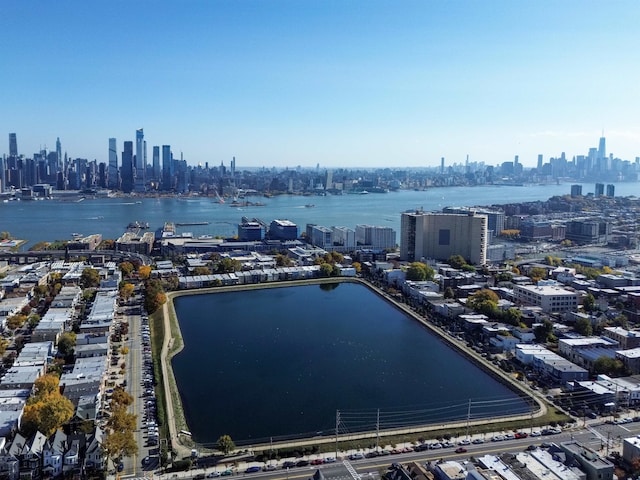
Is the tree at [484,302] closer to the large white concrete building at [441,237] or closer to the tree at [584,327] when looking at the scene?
the tree at [584,327]

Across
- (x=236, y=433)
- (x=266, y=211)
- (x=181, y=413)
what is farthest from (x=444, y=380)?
(x=266, y=211)

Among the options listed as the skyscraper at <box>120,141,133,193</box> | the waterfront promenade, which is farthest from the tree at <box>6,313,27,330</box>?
the skyscraper at <box>120,141,133,193</box>

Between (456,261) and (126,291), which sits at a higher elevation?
(456,261)

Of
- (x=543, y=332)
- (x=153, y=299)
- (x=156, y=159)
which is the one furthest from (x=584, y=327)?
Result: (x=156, y=159)

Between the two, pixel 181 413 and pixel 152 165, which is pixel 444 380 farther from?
pixel 152 165

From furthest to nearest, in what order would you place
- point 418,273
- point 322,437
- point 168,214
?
point 168,214, point 418,273, point 322,437

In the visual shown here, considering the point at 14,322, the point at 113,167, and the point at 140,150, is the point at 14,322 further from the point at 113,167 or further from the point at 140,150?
the point at 140,150
